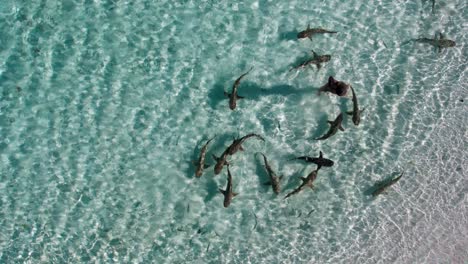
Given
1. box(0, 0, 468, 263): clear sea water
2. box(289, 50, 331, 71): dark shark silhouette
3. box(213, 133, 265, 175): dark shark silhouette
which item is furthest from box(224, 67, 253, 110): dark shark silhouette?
box(289, 50, 331, 71): dark shark silhouette

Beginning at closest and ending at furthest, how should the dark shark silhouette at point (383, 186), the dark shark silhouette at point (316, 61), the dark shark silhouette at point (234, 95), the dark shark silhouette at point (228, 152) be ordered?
the dark shark silhouette at point (228, 152)
the dark shark silhouette at point (234, 95)
the dark shark silhouette at point (383, 186)
the dark shark silhouette at point (316, 61)

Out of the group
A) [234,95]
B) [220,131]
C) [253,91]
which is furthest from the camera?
[253,91]

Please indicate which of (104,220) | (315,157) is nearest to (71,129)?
(104,220)

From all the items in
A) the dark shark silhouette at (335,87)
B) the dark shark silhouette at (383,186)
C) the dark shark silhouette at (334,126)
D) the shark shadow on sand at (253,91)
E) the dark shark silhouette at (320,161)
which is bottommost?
the dark shark silhouette at (383,186)

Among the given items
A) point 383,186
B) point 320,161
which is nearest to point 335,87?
point 320,161

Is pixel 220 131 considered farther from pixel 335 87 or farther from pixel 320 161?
pixel 335 87

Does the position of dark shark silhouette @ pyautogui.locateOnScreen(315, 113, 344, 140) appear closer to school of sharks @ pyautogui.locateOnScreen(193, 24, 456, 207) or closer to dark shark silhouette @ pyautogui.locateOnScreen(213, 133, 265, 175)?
school of sharks @ pyautogui.locateOnScreen(193, 24, 456, 207)

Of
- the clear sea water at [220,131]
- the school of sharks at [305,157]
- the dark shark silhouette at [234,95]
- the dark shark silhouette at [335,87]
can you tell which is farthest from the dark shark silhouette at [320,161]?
the dark shark silhouette at [234,95]

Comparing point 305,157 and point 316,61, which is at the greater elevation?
point 316,61

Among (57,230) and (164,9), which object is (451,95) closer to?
(164,9)

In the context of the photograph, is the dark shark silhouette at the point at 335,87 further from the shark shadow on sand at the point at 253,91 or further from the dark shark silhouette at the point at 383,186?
the dark shark silhouette at the point at 383,186
